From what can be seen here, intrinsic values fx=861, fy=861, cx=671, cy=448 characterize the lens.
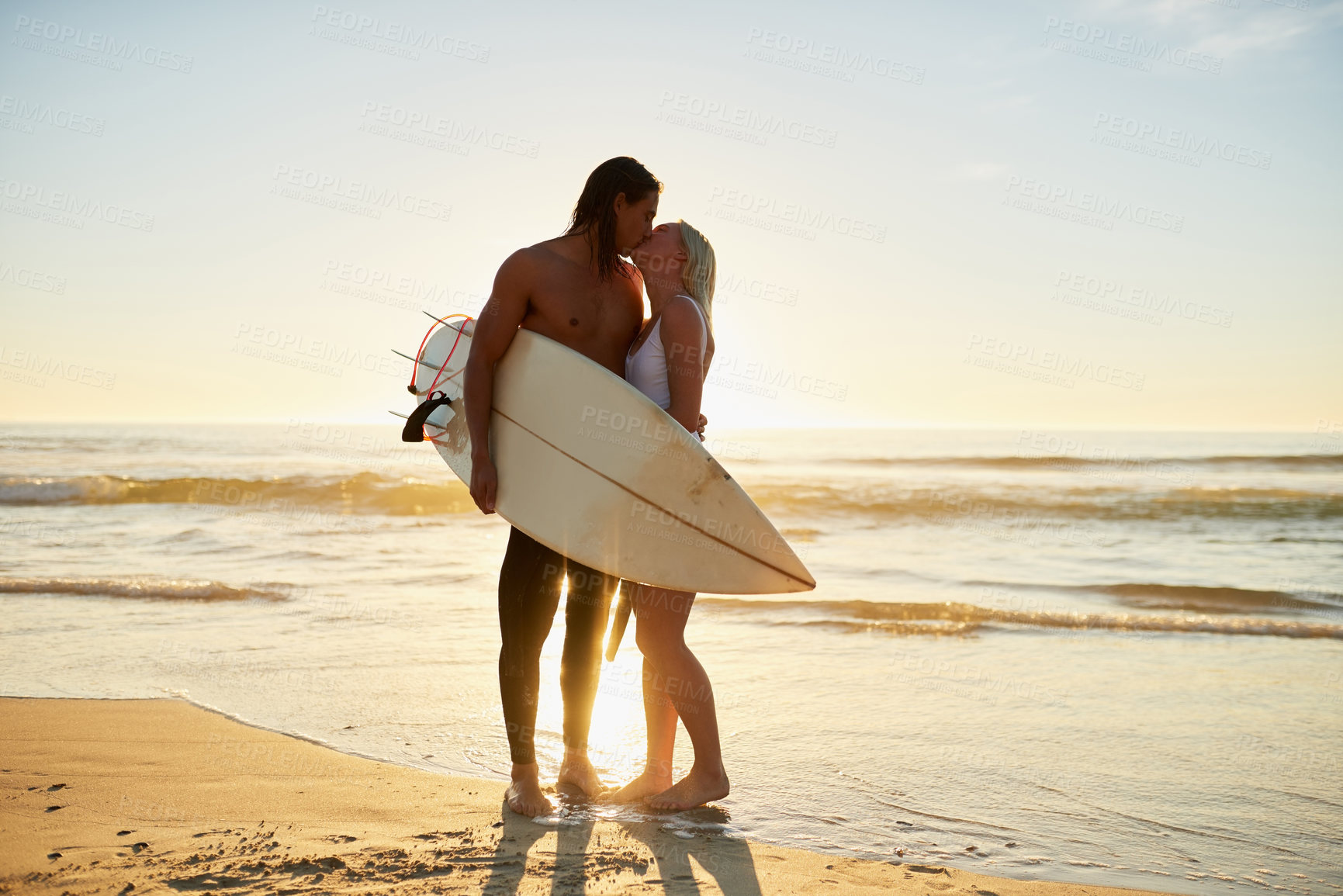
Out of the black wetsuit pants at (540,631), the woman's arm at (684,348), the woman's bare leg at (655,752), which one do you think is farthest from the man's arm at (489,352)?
the woman's bare leg at (655,752)

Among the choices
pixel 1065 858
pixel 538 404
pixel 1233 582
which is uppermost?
pixel 538 404

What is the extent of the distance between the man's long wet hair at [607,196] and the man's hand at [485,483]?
26.7 inches

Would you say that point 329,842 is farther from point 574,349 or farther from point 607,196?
point 607,196

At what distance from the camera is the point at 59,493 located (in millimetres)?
12680

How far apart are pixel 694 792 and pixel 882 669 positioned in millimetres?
1949

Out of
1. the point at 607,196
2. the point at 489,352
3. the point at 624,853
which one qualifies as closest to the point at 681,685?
the point at 624,853

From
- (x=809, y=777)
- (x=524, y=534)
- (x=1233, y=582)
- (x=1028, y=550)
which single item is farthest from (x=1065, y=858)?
(x=1028, y=550)

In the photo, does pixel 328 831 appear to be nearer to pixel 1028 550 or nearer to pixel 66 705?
pixel 66 705

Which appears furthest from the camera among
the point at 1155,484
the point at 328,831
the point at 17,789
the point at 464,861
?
the point at 1155,484

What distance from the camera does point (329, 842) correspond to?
82.7 inches

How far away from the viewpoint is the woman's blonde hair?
229 cm

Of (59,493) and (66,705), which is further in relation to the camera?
(59,493)

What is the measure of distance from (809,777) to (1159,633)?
136 inches

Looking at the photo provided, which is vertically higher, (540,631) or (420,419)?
(420,419)
